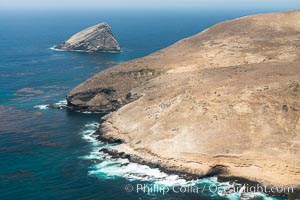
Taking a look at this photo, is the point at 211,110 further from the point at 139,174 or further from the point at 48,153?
the point at 48,153

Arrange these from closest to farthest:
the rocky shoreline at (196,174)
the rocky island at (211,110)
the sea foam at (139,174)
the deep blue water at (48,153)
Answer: the rocky shoreline at (196,174) < the sea foam at (139,174) < the deep blue water at (48,153) < the rocky island at (211,110)

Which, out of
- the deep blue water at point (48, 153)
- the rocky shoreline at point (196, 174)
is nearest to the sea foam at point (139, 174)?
the deep blue water at point (48, 153)

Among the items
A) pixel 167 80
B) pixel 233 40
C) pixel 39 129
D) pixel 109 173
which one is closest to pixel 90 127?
pixel 39 129

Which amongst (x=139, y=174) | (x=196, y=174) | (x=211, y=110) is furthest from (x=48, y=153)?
(x=211, y=110)

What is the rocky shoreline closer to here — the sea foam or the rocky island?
the rocky island

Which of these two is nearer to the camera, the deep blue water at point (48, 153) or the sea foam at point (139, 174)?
the sea foam at point (139, 174)

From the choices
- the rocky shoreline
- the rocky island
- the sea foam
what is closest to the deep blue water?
the sea foam

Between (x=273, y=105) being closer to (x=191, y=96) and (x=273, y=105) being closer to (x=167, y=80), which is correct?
(x=191, y=96)

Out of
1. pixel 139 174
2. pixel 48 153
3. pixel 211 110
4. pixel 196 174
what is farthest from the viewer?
pixel 48 153

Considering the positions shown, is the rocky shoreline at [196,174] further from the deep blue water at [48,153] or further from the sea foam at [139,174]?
the deep blue water at [48,153]
